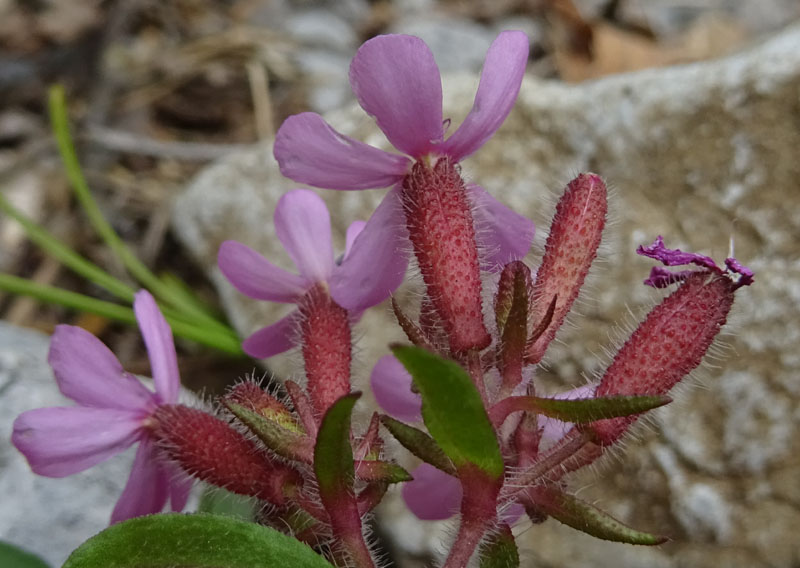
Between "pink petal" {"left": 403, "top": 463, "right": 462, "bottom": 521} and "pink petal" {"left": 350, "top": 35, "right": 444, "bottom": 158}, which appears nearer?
"pink petal" {"left": 350, "top": 35, "right": 444, "bottom": 158}

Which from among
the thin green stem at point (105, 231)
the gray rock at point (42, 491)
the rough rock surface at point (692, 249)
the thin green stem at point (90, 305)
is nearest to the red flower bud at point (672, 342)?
the rough rock surface at point (692, 249)

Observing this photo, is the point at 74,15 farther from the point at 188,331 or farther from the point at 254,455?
the point at 254,455

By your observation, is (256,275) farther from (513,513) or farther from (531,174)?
(531,174)

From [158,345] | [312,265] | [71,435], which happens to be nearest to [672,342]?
[312,265]

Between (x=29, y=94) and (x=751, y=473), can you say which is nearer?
(x=751, y=473)

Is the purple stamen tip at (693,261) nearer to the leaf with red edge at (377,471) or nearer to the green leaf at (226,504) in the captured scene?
the leaf with red edge at (377,471)

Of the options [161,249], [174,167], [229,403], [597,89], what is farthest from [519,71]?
[174,167]

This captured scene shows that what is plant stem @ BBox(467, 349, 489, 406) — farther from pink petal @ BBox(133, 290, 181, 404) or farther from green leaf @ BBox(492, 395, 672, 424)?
pink petal @ BBox(133, 290, 181, 404)

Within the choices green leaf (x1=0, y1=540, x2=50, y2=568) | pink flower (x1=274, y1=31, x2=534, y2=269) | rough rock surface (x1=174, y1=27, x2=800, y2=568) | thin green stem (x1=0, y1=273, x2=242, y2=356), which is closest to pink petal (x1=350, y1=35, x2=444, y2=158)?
pink flower (x1=274, y1=31, x2=534, y2=269)
